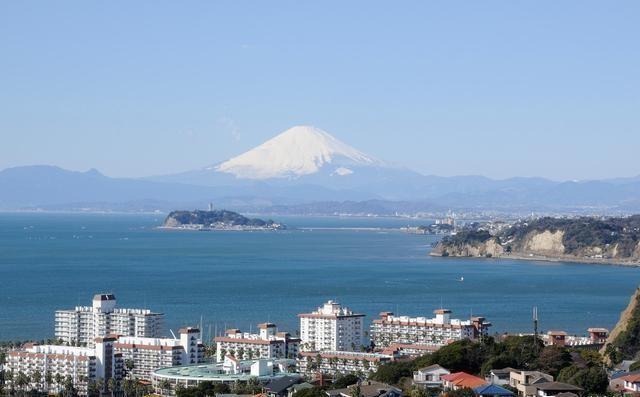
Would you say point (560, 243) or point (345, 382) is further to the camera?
point (560, 243)

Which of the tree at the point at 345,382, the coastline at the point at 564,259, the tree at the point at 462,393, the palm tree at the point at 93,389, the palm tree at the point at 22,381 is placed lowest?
the palm tree at the point at 93,389

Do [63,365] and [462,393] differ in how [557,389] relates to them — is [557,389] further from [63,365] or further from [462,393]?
[63,365]

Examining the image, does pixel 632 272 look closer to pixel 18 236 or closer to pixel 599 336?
pixel 599 336

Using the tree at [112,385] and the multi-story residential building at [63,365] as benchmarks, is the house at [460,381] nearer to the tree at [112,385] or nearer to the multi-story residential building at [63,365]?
the tree at [112,385]

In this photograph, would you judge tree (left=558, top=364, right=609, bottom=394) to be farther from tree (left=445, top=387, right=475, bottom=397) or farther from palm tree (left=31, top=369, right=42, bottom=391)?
palm tree (left=31, top=369, right=42, bottom=391)

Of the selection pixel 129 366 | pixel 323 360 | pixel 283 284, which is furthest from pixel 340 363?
pixel 283 284

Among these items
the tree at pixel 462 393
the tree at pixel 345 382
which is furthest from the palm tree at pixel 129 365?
the tree at pixel 462 393
